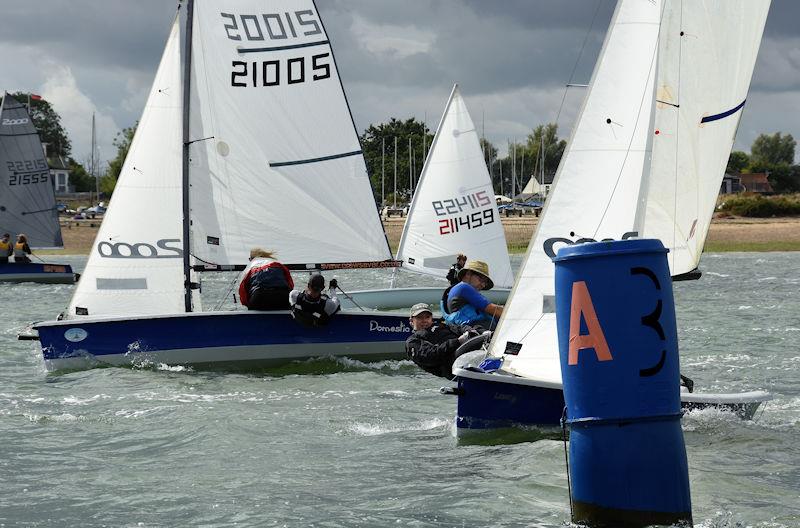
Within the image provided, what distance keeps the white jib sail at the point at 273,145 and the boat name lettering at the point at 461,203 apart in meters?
8.90

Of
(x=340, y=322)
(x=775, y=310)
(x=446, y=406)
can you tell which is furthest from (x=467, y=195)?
(x=446, y=406)

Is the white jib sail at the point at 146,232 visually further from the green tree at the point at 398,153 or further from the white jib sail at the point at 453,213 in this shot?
the green tree at the point at 398,153

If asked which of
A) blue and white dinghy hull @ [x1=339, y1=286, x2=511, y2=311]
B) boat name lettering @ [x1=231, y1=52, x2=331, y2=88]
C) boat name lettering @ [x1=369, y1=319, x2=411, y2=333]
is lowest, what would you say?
blue and white dinghy hull @ [x1=339, y1=286, x2=511, y2=311]

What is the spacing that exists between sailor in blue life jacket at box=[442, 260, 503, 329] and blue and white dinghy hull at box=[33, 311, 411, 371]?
307cm

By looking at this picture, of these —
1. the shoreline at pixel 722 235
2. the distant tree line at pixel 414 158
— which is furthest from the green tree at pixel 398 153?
the shoreline at pixel 722 235

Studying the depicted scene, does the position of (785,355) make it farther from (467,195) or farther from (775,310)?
(467,195)

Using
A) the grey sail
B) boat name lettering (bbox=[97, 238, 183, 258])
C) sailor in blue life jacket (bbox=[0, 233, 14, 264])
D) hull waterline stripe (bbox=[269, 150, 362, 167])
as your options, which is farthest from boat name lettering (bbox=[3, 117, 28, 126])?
boat name lettering (bbox=[97, 238, 183, 258])

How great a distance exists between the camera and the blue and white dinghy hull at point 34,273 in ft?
104

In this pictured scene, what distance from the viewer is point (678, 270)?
32.0ft

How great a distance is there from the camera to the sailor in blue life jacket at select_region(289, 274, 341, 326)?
42.7 feet

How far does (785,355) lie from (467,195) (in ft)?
32.7

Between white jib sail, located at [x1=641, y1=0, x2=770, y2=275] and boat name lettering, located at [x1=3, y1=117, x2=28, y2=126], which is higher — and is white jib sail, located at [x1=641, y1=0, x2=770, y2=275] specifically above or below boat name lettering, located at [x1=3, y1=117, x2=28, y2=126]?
below

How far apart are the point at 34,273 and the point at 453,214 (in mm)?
13178

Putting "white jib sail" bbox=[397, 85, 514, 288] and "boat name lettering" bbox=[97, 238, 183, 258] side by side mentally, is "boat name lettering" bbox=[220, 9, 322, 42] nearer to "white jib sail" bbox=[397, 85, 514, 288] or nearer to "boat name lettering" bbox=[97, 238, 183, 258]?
"boat name lettering" bbox=[97, 238, 183, 258]
